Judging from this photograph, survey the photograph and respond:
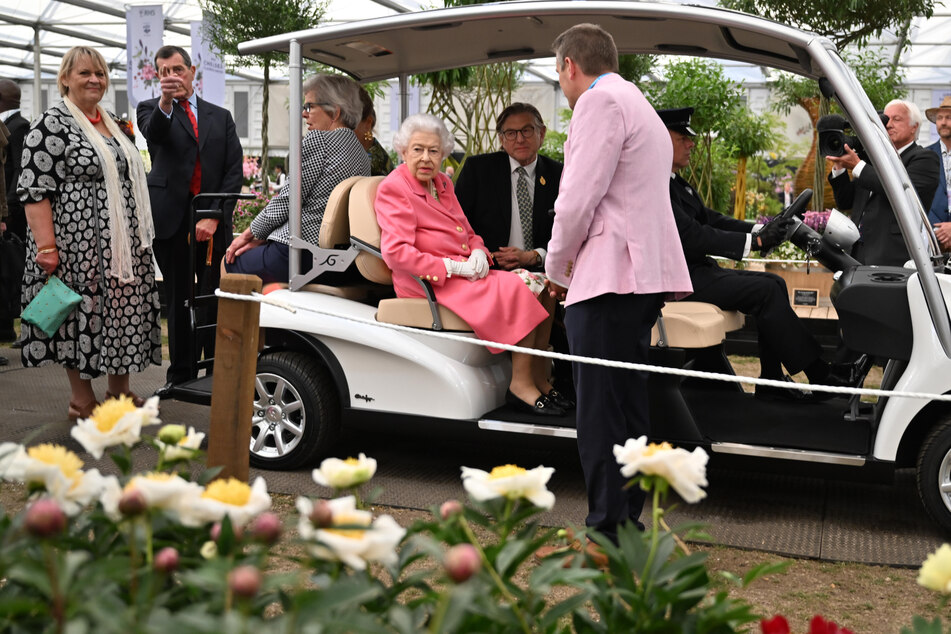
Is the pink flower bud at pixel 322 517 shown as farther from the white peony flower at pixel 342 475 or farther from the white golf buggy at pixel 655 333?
the white golf buggy at pixel 655 333

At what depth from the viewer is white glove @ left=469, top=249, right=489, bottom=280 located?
457cm

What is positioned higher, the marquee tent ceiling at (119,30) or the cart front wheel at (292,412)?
the marquee tent ceiling at (119,30)

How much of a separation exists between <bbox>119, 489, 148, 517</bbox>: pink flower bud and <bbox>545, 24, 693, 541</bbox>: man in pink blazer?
233 cm

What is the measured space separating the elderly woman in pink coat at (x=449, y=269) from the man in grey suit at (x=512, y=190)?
1.48 feet

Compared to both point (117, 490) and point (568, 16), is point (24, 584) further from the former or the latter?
point (568, 16)

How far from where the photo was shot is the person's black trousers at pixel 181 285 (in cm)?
589

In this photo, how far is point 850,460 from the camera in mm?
3920

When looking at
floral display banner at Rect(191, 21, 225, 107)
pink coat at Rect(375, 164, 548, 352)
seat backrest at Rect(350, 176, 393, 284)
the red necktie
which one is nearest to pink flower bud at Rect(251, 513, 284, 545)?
pink coat at Rect(375, 164, 548, 352)

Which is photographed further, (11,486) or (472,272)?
(472,272)

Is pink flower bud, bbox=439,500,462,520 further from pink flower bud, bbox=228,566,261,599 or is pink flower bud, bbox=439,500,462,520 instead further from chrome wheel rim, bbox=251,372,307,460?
chrome wheel rim, bbox=251,372,307,460

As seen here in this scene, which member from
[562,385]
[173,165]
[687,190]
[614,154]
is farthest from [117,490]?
[173,165]

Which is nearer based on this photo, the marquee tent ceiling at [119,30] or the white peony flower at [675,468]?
the white peony flower at [675,468]

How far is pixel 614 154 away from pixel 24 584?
2432 millimetres

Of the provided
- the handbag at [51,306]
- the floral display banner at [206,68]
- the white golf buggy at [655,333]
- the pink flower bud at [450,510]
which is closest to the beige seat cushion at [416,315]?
the white golf buggy at [655,333]
